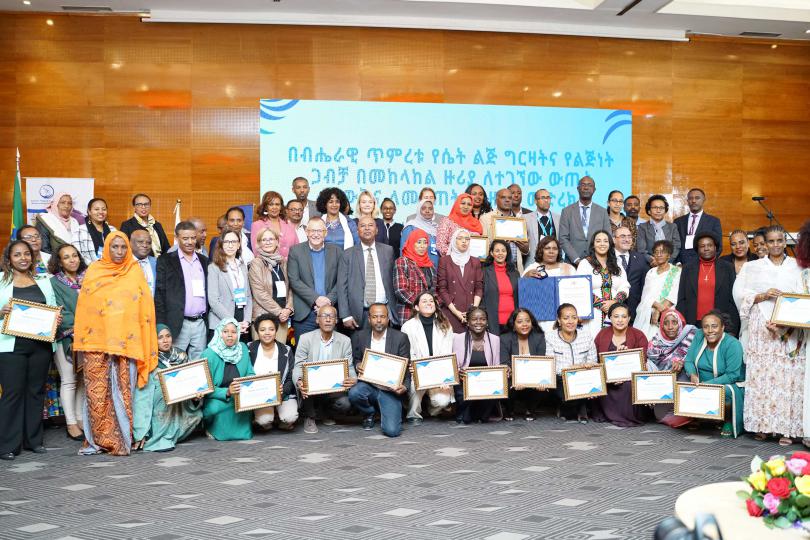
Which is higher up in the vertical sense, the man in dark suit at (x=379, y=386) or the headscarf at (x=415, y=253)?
Result: the headscarf at (x=415, y=253)

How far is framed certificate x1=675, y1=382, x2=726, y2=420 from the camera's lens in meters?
Result: 6.84

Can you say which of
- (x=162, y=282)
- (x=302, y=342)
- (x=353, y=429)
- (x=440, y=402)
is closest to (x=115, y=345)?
(x=162, y=282)

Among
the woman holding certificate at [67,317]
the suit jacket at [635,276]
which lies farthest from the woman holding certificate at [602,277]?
the woman holding certificate at [67,317]

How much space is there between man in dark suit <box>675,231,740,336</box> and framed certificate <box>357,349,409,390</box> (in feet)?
9.58

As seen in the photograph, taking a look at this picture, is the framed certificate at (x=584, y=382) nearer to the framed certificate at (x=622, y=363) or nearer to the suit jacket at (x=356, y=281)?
the framed certificate at (x=622, y=363)

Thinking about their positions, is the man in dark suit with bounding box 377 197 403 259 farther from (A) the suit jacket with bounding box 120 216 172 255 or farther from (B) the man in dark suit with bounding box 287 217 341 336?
(A) the suit jacket with bounding box 120 216 172 255

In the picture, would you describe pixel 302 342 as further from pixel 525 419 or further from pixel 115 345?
pixel 525 419

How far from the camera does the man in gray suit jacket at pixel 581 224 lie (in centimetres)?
879

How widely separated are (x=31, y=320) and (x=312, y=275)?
2.48 m

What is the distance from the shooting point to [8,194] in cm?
1098

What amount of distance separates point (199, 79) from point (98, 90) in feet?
4.46

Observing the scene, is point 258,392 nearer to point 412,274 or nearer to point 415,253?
point 412,274

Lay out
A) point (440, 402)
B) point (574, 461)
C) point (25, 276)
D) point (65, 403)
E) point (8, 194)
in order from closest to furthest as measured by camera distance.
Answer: point (574, 461) → point (25, 276) → point (65, 403) → point (440, 402) → point (8, 194)

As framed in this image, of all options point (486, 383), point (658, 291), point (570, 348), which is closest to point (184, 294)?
point (486, 383)
